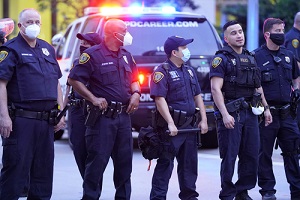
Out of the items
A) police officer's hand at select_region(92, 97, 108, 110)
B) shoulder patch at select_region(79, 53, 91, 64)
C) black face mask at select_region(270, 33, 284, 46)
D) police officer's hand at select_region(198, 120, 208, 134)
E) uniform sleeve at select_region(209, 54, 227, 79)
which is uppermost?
black face mask at select_region(270, 33, 284, 46)

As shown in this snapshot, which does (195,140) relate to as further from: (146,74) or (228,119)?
(146,74)

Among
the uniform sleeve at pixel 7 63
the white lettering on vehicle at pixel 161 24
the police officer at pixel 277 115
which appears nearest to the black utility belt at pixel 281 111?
the police officer at pixel 277 115

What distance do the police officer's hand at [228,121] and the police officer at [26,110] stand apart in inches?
65.2

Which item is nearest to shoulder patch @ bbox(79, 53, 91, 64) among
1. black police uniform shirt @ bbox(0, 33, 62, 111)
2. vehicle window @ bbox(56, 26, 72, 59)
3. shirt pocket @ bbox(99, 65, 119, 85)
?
shirt pocket @ bbox(99, 65, 119, 85)

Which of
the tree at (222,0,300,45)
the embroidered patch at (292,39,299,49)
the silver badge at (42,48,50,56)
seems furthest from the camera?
the tree at (222,0,300,45)

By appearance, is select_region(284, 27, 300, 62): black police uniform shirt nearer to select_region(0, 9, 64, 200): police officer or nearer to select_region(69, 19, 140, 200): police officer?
select_region(69, 19, 140, 200): police officer

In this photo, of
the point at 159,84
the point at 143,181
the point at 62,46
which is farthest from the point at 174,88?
the point at 62,46

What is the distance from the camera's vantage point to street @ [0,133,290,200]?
9057mm

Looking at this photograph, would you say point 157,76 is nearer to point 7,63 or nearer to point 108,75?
point 108,75

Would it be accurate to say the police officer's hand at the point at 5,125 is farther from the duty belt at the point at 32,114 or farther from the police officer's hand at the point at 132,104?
the police officer's hand at the point at 132,104

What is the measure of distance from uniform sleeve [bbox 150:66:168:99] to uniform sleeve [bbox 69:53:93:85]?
631 millimetres

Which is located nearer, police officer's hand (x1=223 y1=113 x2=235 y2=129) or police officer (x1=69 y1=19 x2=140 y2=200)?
police officer (x1=69 y1=19 x2=140 y2=200)

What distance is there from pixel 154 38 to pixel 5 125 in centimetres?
555

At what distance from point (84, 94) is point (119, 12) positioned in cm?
502
